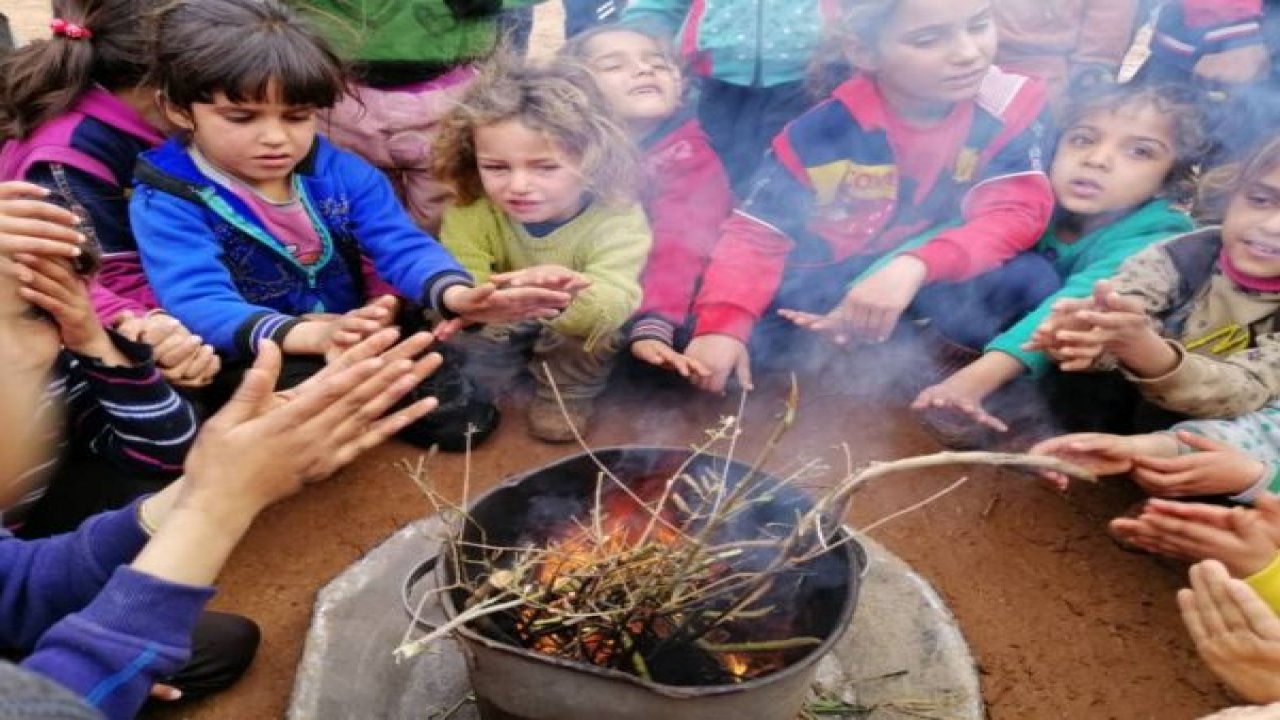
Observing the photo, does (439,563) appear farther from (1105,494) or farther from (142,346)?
(1105,494)

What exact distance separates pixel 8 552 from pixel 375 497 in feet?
4.08

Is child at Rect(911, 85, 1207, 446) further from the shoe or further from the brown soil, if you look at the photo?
the shoe

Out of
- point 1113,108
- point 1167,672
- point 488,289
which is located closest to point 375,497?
point 488,289

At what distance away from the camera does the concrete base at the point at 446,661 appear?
2.38m

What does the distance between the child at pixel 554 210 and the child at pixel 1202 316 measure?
4.70ft

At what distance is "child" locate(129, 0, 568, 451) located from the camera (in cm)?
296

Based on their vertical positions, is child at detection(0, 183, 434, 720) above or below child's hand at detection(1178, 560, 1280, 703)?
above

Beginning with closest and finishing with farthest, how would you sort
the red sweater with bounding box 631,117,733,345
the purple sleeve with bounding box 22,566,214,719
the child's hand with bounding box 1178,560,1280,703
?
the purple sleeve with bounding box 22,566,214,719, the child's hand with bounding box 1178,560,1280,703, the red sweater with bounding box 631,117,733,345

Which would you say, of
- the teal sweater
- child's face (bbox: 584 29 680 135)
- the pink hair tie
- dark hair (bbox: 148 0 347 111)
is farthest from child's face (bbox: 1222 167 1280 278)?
the pink hair tie

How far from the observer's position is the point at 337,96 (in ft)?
10.5

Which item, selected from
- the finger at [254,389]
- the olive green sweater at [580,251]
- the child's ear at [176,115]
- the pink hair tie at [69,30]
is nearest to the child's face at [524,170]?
the olive green sweater at [580,251]

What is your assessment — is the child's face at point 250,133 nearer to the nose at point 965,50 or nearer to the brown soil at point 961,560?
the brown soil at point 961,560

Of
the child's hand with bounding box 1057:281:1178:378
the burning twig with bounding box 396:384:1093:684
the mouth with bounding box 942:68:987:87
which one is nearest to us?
the burning twig with bounding box 396:384:1093:684

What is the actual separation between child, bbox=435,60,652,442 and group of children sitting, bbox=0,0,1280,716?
13 millimetres
